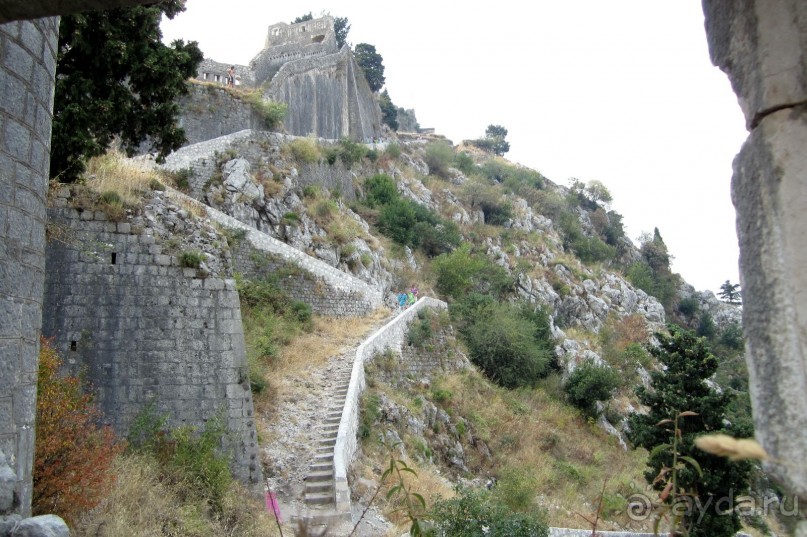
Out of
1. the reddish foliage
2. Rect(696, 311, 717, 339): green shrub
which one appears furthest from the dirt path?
Rect(696, 311, 717, 339): green shrub

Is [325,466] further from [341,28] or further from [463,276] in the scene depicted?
[341,28]

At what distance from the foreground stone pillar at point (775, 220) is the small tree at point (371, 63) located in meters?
62.5

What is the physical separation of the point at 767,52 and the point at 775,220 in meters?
0.52

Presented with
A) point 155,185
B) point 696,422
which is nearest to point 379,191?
point 696,422

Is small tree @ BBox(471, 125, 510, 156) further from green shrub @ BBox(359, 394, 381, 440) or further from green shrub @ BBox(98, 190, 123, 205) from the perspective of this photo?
green shrub @ BBox(98, 190, 123, 205)

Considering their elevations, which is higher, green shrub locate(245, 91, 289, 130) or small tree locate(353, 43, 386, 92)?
small tree locate(353, 43, 386, 92)

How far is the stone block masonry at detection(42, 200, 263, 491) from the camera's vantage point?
26.6 feet

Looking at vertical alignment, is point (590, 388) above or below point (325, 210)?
below

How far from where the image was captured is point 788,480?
1.71 m

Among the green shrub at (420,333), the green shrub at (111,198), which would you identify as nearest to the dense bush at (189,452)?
the green shrub at (111,198)

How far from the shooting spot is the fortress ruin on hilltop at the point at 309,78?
36.8 m

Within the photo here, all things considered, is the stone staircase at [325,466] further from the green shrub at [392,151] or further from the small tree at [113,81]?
the green shrub at [392,151]

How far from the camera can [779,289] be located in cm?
180

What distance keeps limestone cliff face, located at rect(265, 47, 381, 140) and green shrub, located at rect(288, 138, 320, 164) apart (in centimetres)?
615
